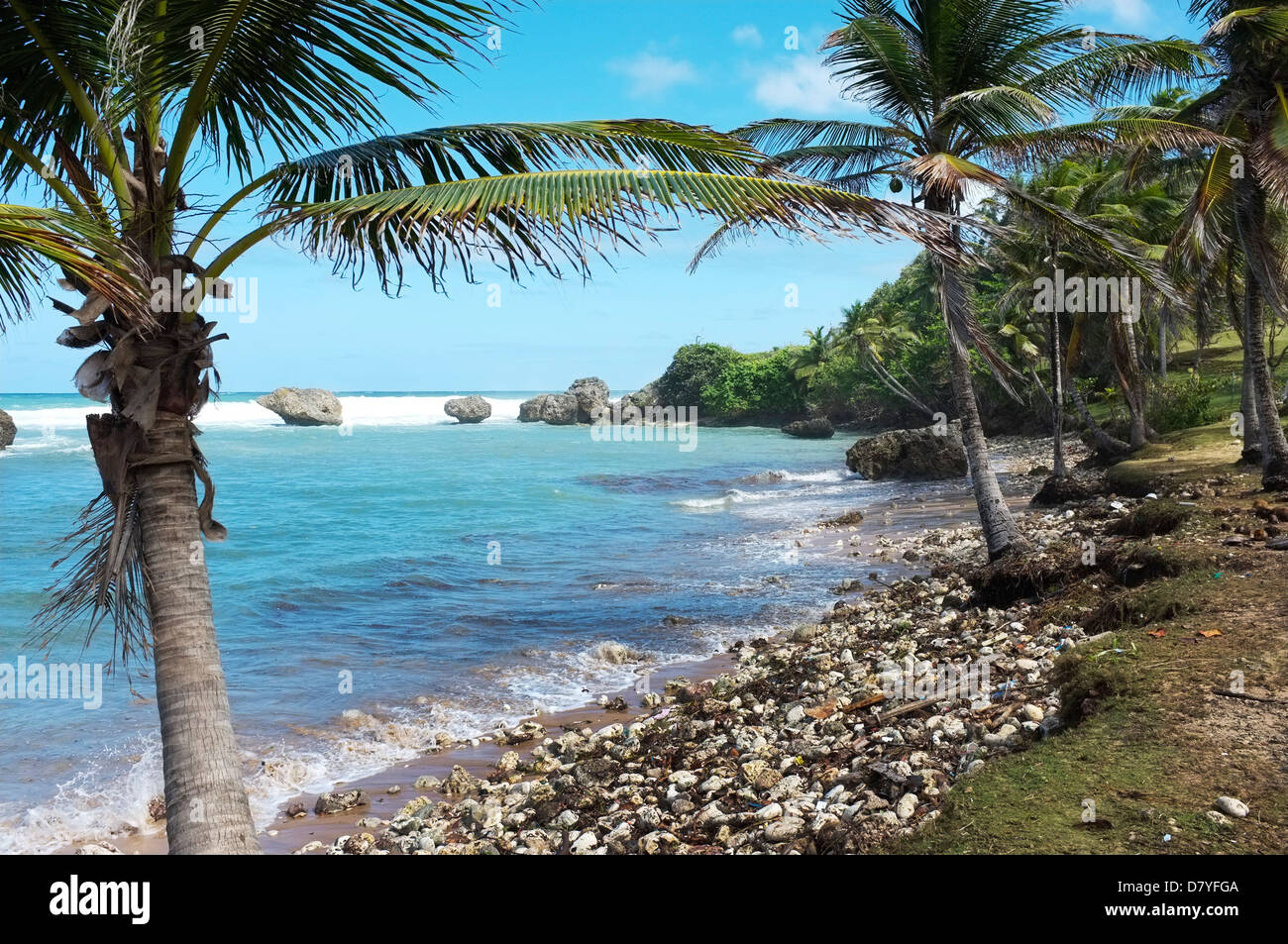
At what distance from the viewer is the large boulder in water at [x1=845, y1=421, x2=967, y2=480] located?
35125mm

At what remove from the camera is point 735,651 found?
13938 millimetres

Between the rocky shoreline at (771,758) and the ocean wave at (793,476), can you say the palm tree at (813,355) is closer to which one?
the ocean wave at (793,476)

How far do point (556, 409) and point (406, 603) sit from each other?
270 feet

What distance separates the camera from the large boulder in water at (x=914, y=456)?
35.1 m

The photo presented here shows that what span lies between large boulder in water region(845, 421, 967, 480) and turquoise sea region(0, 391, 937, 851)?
4.77 feet

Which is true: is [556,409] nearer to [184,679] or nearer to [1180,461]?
[1180,461]

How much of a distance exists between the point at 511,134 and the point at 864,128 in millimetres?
10050

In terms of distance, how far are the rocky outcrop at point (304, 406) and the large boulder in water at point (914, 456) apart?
7239 centimetres

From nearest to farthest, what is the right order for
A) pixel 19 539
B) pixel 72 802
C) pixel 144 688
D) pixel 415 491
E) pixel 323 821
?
1. pixel 323 821
2. pixel 72 802
3. pixel 144 688
4. pixel 19 539
5. pixel 415 491

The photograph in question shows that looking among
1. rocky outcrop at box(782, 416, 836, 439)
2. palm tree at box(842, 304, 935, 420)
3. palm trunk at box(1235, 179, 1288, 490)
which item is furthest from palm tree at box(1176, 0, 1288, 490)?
rocky outcrop at box(782, 416, 836, 439)

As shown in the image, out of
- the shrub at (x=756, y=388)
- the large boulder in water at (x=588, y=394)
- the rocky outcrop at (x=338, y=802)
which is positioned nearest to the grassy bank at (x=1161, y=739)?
the rocky outcrop at (x=338, y=802)

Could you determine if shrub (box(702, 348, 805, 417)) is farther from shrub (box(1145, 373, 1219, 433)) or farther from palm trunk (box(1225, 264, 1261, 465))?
palm trunk (box(1225, 264, 1261, 465))

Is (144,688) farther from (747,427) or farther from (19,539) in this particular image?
(747,427)

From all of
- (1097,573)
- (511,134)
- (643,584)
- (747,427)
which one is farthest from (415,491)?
(747,427)
